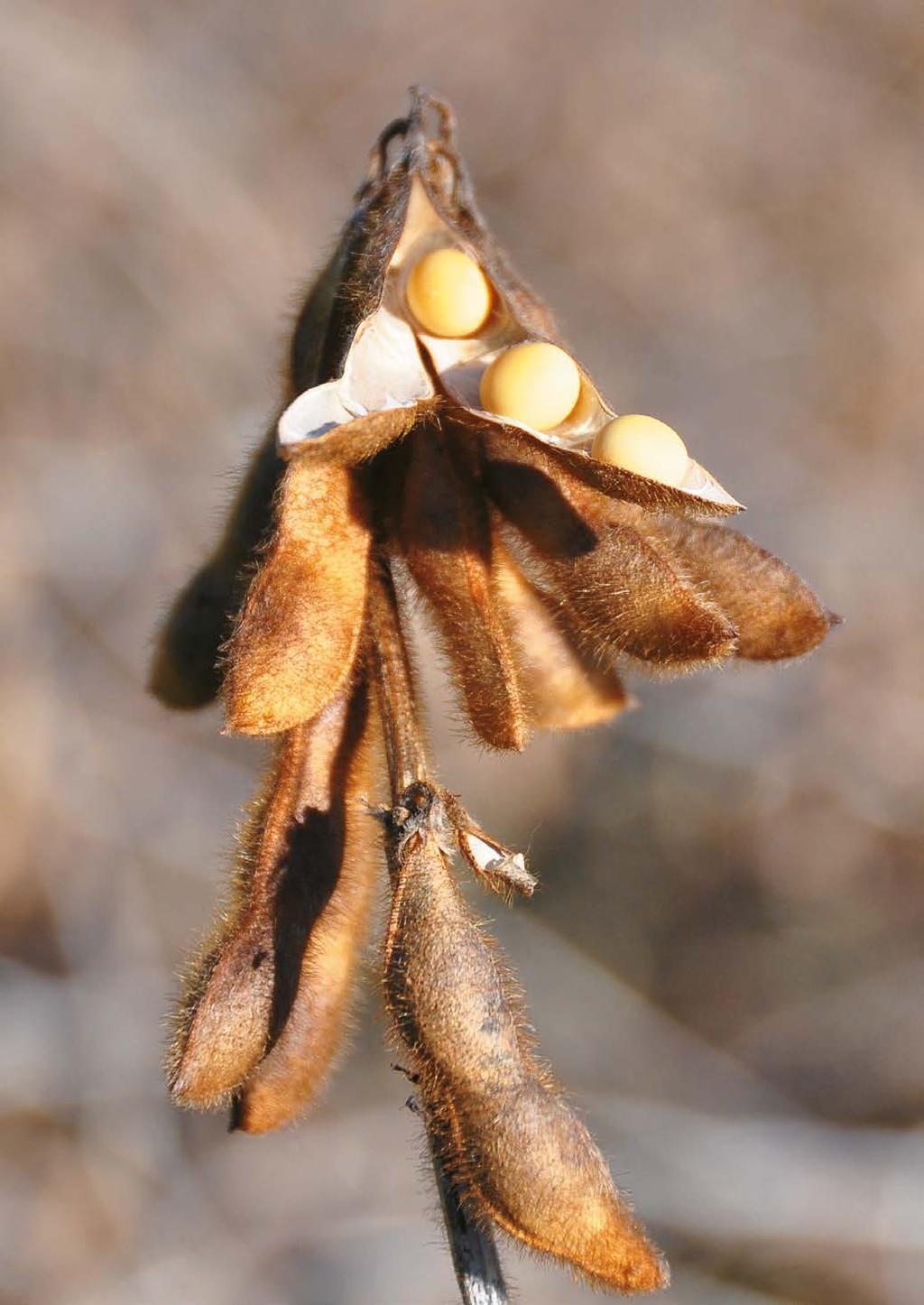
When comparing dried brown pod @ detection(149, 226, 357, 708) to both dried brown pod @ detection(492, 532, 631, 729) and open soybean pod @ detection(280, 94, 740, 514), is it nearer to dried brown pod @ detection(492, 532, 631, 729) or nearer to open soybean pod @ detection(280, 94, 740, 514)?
open soybean pod @ detection(280, 94, 740, 514)

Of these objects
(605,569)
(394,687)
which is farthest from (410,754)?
(605,569)

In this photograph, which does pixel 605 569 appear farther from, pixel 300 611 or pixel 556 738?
pixel 556 738

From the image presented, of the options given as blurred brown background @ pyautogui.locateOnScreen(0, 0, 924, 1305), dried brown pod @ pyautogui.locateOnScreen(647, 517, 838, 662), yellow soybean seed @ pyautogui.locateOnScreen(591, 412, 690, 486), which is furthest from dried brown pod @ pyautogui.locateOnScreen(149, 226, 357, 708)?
blurred brown background @ pyautogui.locateOnScreen(0, 0, 924, 1305)

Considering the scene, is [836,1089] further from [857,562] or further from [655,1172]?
[857,562]

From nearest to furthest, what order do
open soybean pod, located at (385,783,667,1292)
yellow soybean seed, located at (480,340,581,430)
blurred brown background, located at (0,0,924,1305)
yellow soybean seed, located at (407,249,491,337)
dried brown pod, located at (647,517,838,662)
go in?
open soybean pod, located at (385,783,667,1292) < yellow soybean seed, located at (480,340,581,430) < yellow soybean seed, located at (407,249,491,337) < dried brown pod, located at (647,517,838,662) < blurred brown background, located at (0,0,924,1305)

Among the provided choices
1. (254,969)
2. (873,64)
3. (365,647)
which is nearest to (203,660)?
(365,647)

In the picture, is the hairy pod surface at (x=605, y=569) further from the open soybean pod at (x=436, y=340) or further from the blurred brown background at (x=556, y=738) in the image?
the blurred brown background at (x=556, y=738)

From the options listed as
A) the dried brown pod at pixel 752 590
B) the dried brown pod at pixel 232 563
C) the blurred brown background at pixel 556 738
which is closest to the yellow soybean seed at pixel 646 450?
the dried brown pod at pixel 752 590
